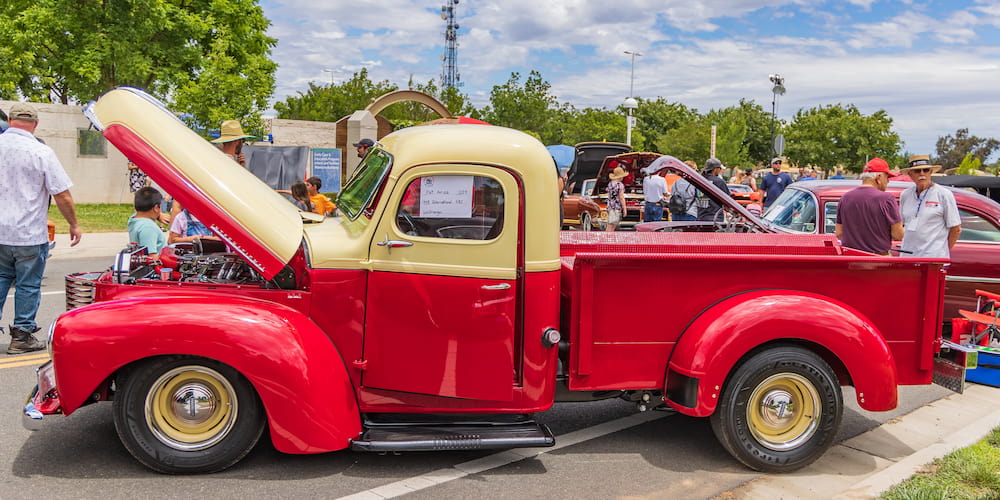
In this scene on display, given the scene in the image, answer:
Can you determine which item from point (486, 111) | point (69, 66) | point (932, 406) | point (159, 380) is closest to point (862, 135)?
point (486, 111)

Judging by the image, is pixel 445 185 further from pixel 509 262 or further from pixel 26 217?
pixel 26 217

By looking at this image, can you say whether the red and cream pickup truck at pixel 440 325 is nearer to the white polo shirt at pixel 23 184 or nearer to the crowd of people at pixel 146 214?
the crowd of people at pixel 146 214

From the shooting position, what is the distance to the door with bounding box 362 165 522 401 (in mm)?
4215

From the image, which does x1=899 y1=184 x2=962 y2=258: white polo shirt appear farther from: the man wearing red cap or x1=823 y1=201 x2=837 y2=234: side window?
x1=823 y1=201 x2=837 y2=234: side window

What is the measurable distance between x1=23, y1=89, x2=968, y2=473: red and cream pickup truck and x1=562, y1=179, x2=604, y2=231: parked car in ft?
37.1

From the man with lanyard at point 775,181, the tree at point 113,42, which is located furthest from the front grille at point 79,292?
the tree at point 113,42

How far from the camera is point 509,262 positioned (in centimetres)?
424

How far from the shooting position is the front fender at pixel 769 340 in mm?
4312

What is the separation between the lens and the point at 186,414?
4.06 metres

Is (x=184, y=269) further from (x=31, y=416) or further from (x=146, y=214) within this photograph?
(x=146, y=214)

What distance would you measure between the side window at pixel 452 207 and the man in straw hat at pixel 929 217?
4830mm

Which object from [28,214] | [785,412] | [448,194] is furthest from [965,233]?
[28,214]

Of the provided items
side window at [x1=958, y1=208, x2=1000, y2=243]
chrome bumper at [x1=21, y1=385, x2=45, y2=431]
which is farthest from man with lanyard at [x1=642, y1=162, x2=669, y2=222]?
chrome bumper at [x1=21, y1=385, x2=45, y2=431]

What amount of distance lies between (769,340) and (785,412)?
0.49 metres
